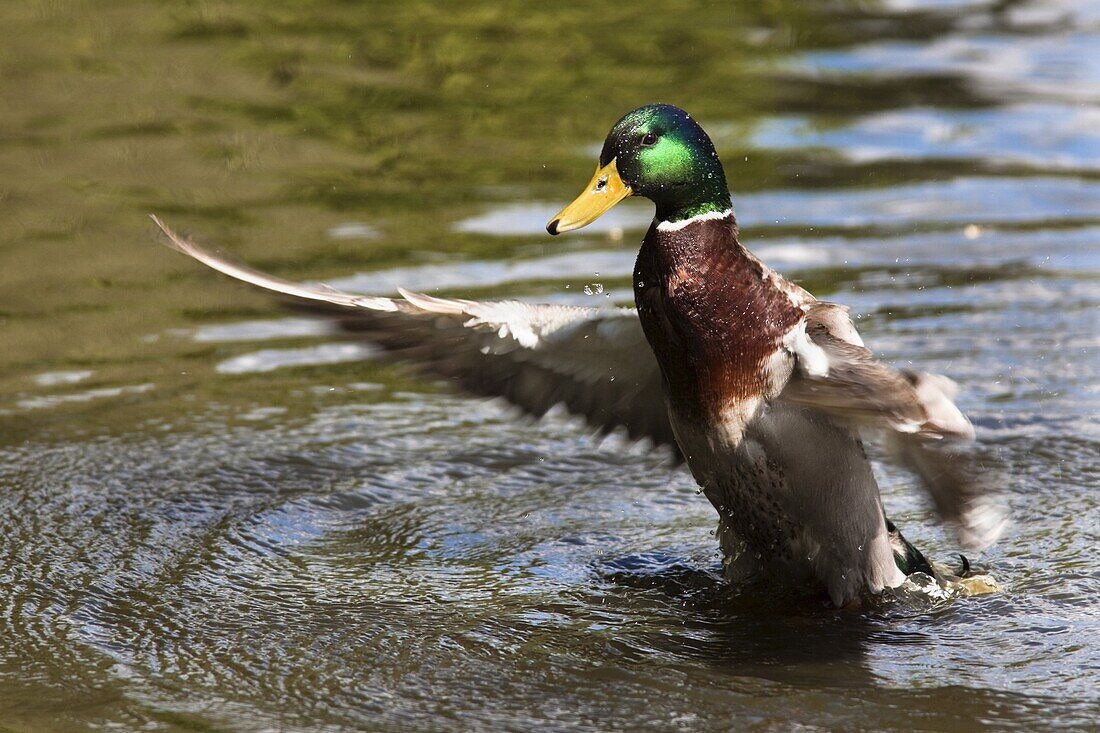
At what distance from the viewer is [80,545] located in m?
4.85

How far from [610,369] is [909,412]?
1362mm

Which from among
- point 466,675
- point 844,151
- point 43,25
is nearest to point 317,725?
point 466,675

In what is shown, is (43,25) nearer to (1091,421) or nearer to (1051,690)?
(1091,421)

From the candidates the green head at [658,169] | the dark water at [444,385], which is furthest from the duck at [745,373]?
the dark water at [444,385]

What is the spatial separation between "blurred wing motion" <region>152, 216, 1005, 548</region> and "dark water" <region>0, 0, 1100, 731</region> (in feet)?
→ 1.12

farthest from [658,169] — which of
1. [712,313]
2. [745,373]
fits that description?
[745,373]

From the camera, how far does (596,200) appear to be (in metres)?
4.41

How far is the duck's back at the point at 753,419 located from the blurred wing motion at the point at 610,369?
107 millimetres

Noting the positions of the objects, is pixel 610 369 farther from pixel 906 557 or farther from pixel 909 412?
pixel 909 412

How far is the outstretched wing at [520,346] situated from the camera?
4.70 m

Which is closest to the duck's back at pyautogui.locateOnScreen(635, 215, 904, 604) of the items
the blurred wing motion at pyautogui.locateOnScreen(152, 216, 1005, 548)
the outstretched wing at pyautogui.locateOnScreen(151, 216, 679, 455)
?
the blurred wing motion at pyautogui.locateOnScreen(152, 216, 1005, 548)

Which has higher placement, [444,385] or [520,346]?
[520,346]

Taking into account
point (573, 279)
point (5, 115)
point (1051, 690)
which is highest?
point (5, 115)

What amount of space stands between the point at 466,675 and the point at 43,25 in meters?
7.42
